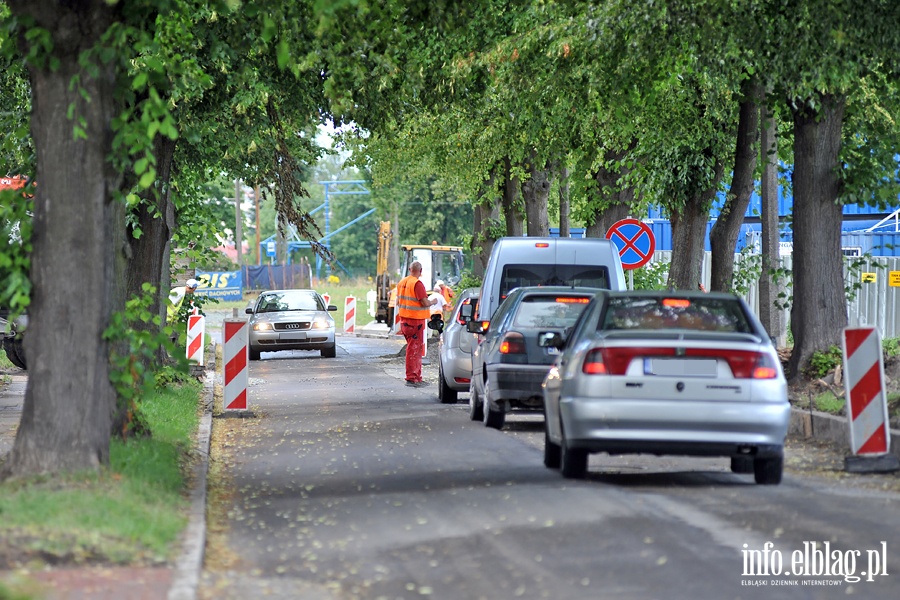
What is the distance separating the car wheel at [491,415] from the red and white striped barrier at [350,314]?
Result: 31.6 m

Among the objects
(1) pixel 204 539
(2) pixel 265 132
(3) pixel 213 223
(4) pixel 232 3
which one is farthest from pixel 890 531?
(3) pixel 213 223

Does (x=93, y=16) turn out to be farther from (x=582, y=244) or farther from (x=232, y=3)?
(x=582, y=244)

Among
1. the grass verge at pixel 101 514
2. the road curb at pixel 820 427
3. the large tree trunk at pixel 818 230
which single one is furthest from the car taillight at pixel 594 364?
the large tree trunk at pixel 818 230

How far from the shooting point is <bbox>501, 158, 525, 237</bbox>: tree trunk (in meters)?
33.7

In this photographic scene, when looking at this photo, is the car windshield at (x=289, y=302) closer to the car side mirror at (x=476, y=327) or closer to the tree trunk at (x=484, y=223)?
the tree trunk at (x=484, y=223)

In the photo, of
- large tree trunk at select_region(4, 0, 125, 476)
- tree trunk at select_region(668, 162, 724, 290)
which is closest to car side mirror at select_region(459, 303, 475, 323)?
tree trunk at select_region(668, 162, 724, 290)

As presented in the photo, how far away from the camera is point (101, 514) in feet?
27.2

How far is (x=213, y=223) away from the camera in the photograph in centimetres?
2538

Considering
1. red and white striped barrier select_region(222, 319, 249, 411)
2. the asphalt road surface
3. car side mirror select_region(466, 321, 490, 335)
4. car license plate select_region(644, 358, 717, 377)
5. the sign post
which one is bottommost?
the asphalt road surface

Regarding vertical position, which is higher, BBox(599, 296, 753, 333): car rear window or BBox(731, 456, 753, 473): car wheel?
BBox(599, 296, 753, 333): car rear window

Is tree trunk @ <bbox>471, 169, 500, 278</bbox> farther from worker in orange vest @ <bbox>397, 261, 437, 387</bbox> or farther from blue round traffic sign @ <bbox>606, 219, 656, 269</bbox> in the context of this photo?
blue round traffic sign @ <bbox>606, 219, 656, 269</bbox>

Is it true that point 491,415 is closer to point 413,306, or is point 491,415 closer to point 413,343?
point 413,306

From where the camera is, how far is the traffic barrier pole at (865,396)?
456 inches

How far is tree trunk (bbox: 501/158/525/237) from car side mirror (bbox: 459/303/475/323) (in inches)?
541
